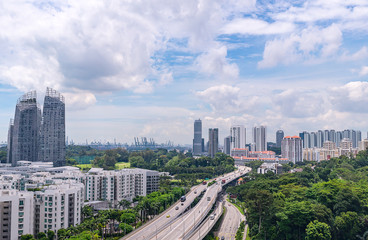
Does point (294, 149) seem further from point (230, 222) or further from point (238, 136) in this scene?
point (230, 222)

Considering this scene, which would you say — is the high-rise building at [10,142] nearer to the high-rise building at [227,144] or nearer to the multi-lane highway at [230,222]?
the multi-lane highway at [230,222]

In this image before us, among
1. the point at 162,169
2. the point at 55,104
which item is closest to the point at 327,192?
the point at 162,169

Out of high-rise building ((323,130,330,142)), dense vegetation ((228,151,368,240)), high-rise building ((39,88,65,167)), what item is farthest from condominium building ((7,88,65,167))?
high-rise building ((323,130,330,142))

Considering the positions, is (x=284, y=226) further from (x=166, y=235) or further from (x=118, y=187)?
(x=118, y=187)

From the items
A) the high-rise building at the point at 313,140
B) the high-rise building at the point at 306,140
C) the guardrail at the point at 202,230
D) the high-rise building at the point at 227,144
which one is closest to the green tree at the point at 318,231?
the guardrail at the point at 202,230

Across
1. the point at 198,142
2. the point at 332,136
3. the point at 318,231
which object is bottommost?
the point at 318,231

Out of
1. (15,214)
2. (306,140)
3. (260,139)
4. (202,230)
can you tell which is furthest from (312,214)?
(306,140)

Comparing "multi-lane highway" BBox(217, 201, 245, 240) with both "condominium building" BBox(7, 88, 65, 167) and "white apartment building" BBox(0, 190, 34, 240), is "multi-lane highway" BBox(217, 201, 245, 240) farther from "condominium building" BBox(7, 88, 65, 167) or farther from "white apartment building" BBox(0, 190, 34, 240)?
"condominium building" BBox(7, 88, 65, 167)
